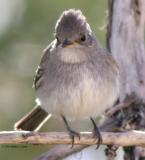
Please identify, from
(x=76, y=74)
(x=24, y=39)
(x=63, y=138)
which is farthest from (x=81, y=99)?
(x=24, y=39)

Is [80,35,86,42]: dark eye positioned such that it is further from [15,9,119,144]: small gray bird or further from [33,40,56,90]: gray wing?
[33,40,56,90]: gray wing

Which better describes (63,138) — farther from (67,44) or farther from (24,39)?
(24,39)

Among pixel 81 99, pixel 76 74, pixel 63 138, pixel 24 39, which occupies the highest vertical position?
pixel 24 39

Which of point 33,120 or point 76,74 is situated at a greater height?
point 76,74

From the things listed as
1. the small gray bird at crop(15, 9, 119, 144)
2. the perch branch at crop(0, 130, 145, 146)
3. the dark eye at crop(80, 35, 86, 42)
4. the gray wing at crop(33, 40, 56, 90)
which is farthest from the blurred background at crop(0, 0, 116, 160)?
the perch branch at crop(0, 130, 145, 146)

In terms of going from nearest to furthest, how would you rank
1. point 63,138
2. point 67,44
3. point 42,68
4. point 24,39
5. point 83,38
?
point 63,138 → point 67,44 → point 83,38 → point 42,68 → point 24,39
